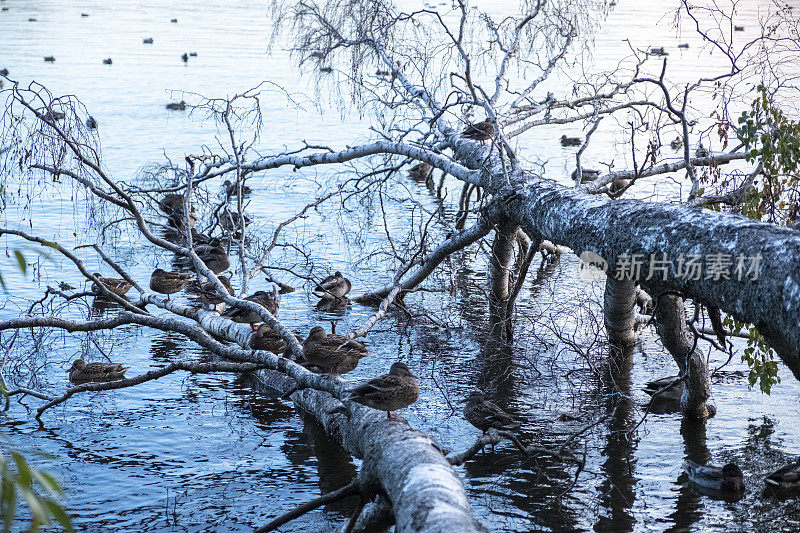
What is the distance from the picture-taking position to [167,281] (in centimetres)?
1134

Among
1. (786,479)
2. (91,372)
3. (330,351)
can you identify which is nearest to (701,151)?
(786,479)

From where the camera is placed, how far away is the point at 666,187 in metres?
17.9

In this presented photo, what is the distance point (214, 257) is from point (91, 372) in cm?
387

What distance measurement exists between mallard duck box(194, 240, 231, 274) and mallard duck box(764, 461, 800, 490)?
8.27 meters

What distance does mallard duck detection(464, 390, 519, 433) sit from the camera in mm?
7355

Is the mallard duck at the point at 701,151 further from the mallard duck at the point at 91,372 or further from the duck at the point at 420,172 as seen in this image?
the duck at the point at 420,172

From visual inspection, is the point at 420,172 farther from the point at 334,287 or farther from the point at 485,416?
the point at 485,416

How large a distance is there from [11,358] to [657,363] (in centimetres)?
717

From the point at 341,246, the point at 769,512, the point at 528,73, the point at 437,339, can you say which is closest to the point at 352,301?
the point at 437,339

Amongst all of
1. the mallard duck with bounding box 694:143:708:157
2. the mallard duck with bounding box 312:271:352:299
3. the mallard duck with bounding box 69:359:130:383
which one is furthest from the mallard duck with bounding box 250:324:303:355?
the mallard duck with bounding box 694:143:708:157

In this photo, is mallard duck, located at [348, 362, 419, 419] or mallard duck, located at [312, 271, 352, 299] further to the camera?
mallard duck, located at [312, 271, 352, 299]

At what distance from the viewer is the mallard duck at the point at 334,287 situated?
11.6 metres

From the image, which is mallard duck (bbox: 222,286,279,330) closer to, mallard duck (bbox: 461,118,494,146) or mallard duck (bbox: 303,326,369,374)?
mallard duck (bbox: 303,326,369,374)

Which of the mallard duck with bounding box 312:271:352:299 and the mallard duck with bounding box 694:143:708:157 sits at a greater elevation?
the mallard duck with bounding box 694:143:708:157
